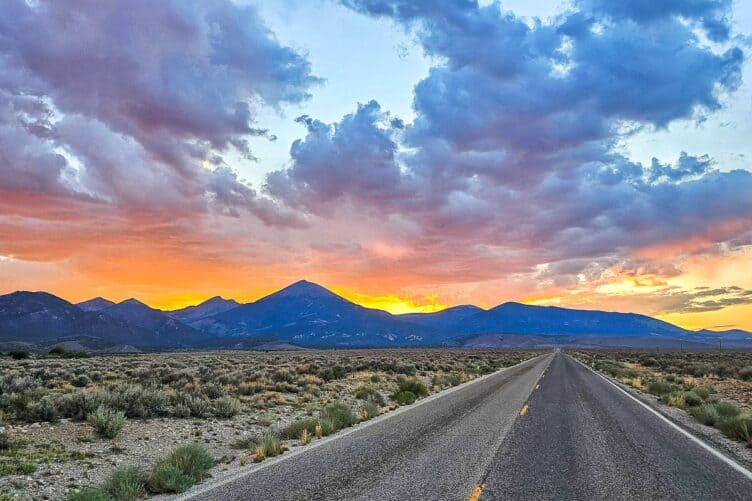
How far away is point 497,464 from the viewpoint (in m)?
9.64

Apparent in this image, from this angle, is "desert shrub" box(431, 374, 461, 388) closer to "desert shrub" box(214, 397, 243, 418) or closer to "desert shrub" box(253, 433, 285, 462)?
"desert shrub" box(214, 397, 243, 418)

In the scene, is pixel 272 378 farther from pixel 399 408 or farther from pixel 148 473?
pixel 148 473

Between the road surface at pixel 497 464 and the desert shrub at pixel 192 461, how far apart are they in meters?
0.94

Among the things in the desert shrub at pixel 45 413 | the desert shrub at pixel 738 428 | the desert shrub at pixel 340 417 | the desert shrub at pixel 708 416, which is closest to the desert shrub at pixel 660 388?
the desert shrub at pixel 708 416

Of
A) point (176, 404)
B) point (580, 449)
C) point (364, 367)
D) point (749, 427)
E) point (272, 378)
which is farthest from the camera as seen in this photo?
point (364, 367)

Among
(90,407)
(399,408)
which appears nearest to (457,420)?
(399,408)

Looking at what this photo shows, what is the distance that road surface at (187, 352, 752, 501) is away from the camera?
795cm

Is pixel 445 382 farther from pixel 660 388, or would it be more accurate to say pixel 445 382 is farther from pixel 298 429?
pixel 298 429

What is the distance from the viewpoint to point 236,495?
26.1 ft

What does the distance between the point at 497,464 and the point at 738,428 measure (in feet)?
27.9

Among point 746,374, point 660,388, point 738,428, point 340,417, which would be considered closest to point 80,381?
point 340,417

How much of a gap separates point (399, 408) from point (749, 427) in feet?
35.8

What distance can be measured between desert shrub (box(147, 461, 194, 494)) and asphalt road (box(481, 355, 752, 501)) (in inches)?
198

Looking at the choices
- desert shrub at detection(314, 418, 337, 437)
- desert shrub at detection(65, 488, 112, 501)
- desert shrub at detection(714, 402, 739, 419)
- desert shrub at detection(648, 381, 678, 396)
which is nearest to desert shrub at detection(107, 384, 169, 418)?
desert shrub at detection(314, 418, 337, 437)
